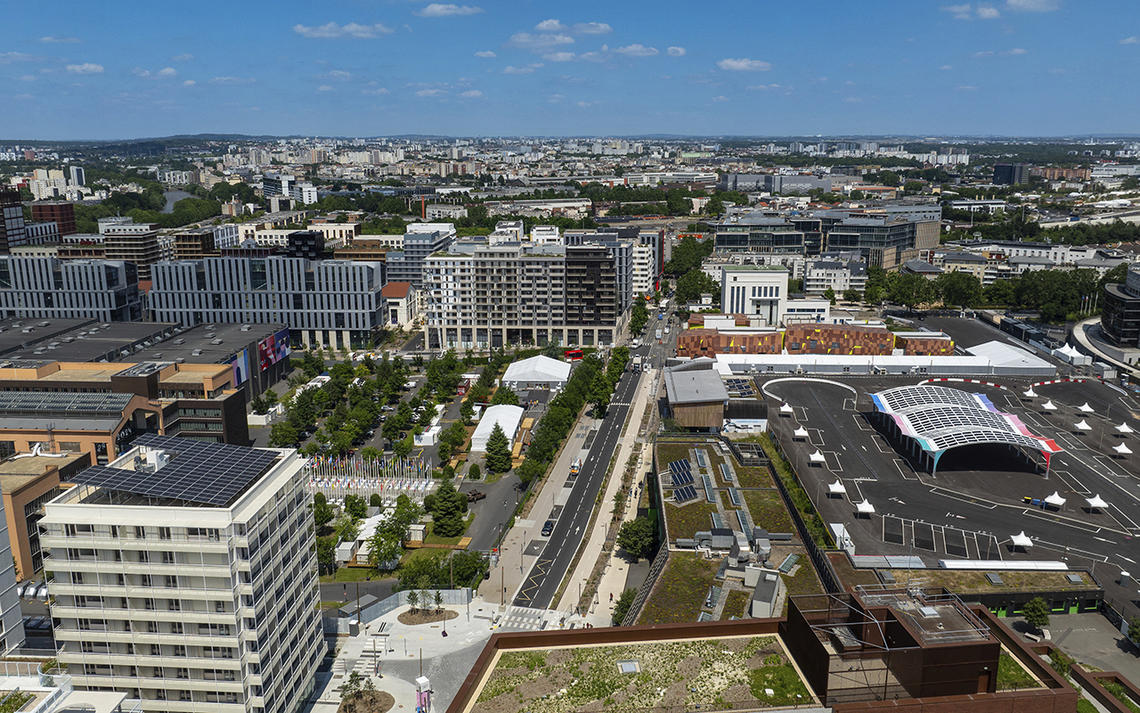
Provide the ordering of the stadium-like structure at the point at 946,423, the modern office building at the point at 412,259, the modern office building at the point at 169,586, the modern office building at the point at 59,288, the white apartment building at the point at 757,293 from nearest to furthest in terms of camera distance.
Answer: the modern office building at the point at 169,586 → the stadium-like structure at the point at 946,423 → the modern office building at the point at 59,288 → the white apartment building at the point at 757,293 → the modern office building at the point at 412,259

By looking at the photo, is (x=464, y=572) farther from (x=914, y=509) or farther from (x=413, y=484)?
(x=914, y=509)

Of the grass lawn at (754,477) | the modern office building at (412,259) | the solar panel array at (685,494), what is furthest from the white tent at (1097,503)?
the modern office building at (412,259)

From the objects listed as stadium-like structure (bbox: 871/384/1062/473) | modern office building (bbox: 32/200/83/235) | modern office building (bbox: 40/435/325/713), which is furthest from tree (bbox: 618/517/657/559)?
modern office building (bbox: 32/200/83/235)

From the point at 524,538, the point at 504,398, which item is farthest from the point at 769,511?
the point at 504,398

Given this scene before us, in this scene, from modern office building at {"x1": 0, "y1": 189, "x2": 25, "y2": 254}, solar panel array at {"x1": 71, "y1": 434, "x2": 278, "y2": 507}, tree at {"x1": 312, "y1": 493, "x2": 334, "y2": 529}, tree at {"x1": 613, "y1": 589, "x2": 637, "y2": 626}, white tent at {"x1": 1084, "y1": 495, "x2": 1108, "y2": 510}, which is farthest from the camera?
modern office building at {"x1": 0, "y1": 189, "x2": 25, "y2": 254}

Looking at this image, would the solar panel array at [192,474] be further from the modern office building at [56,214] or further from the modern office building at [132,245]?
the modern office building at [56,214]

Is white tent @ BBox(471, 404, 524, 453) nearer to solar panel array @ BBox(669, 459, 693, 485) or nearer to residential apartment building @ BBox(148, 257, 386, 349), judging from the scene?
solar panel array @ BBox(669, 459, 693, 485)
